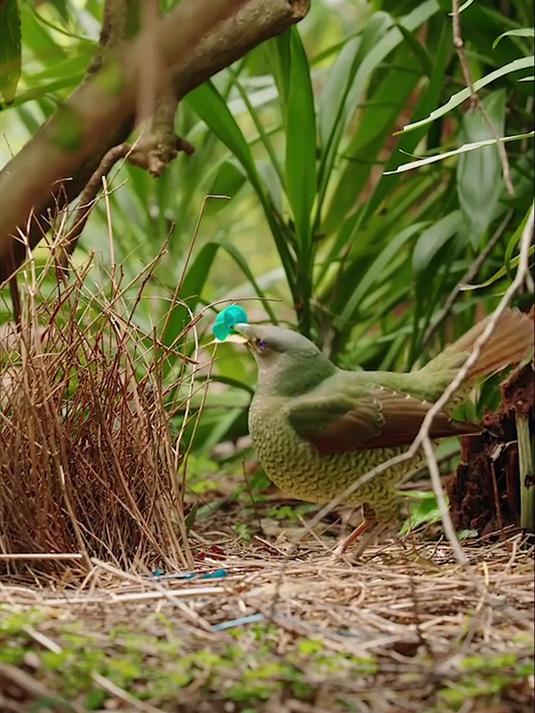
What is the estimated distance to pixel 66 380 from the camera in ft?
7.31

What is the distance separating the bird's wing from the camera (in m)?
2.30

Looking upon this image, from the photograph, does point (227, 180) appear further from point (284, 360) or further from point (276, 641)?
point (276, 641)

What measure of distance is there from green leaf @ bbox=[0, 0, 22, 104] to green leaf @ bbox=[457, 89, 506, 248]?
1291 millimetres

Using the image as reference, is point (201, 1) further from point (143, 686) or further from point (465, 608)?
point (465, 608)

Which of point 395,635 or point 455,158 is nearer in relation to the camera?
point 395,635

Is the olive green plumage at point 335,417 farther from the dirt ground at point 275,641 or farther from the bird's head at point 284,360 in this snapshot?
the dirt ground at point 275,641

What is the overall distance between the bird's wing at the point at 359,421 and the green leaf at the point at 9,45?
1067mm

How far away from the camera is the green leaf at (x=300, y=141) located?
321cm

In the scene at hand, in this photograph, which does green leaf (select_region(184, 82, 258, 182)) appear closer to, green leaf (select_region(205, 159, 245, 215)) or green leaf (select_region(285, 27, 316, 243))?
green leaf (select_region(285, 27, 316, 243))

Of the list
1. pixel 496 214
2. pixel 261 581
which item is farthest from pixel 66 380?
pixel 496 214

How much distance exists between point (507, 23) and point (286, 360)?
1781mm

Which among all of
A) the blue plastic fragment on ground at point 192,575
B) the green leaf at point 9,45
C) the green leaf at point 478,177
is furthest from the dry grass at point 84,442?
the green leaf at point 478,177

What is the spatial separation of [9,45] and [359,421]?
48.3 inches

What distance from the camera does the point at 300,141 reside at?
10.7 feet
